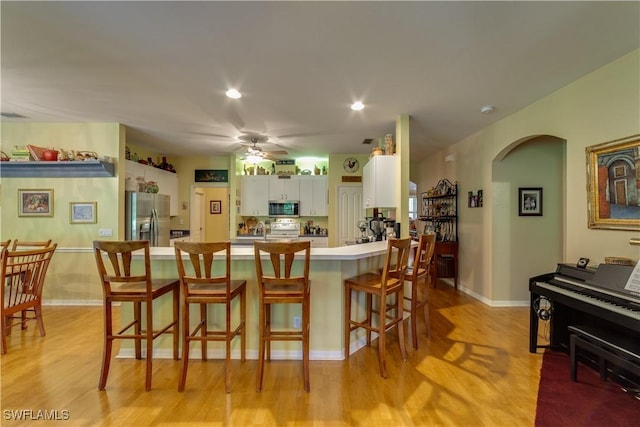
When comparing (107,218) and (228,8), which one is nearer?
(228,8)

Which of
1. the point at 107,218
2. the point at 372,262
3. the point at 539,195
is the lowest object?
the point at 372,262

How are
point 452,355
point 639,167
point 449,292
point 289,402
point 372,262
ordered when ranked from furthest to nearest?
point 449,292 < point 372,262 < point 452,355 < point 639,167 < point 289,402

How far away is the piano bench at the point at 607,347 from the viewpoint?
5.85 feet

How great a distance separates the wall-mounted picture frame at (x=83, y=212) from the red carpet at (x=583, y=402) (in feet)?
17.7

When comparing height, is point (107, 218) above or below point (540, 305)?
above

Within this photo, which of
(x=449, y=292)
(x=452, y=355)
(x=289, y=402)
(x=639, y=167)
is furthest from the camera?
(x=449, y=292)

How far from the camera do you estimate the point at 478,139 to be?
14.3 ft

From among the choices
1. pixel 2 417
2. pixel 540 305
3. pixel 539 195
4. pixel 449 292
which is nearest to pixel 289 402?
pixel 2 417

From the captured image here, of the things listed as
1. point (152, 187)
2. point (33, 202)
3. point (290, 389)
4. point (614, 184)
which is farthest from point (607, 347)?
point (33, 202)

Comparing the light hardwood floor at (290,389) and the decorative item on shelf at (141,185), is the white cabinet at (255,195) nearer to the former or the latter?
the decorative item on shelf at (141,185)

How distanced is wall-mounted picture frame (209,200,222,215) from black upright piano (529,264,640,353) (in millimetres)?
7164

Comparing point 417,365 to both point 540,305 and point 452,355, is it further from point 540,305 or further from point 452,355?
point 540,305

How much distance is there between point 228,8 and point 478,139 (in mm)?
4005

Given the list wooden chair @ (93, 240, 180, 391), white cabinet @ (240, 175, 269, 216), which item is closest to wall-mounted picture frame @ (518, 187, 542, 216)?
wooden chair @ (93, 240, 180, 391)
